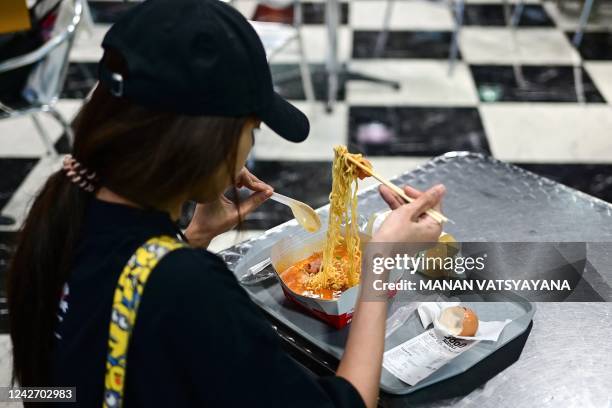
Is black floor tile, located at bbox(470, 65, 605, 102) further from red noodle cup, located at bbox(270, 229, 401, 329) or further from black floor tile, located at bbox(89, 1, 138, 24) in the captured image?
red noodle cup, located at bbox(270, 229, 401, 329)

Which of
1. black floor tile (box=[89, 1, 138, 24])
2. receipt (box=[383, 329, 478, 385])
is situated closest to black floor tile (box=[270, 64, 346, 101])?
black floor tile (box=[89, 1, 138, 24])

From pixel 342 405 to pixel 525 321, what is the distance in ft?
1.43

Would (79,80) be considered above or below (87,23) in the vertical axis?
below

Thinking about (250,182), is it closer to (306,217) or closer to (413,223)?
(306,217)

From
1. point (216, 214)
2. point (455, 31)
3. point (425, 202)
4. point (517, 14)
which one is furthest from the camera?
point (517, 14)

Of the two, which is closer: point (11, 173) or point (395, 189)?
point (395, 189)

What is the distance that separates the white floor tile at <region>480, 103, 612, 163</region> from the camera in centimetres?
315

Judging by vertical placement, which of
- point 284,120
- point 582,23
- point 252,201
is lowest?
point 582,23

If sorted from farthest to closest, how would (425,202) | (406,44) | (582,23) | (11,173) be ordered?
(406,44), (582,23), (11,173), (425,202)

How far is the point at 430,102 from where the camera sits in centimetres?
361

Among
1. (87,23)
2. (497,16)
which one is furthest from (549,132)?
(87,23)

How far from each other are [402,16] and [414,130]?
1.46 metres

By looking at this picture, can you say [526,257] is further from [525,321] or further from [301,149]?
[301,149]

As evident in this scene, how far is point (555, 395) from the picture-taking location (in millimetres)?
1095
